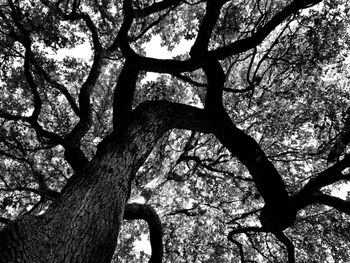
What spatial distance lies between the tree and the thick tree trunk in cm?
1

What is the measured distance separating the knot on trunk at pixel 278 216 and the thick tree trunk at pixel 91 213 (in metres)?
2.73

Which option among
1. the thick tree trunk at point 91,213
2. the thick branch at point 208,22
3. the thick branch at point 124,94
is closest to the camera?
the thick tree trunk at point 91,213

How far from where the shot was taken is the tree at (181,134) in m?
3.31

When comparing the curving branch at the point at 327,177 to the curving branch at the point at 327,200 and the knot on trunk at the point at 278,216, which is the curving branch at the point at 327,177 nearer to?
the curving branch at the point at 327,200

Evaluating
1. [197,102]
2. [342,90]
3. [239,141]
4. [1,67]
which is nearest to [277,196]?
[239,141]

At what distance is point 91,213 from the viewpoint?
9.45 ft

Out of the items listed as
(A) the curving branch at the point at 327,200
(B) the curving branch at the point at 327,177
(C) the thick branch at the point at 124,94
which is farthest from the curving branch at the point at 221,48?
(A) the curving branch at the point at 327,200

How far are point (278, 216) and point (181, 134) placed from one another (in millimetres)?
6702

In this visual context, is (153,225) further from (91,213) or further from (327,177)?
(327,177)

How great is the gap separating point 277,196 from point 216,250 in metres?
5.69

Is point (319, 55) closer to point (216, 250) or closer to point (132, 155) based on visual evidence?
point (132, 155)

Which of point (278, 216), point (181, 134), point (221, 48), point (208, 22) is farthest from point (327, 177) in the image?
point (181, 134)

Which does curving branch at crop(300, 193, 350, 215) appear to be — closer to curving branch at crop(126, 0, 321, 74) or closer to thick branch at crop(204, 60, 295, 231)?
thick branch at crop(204, 60, 295, 231)

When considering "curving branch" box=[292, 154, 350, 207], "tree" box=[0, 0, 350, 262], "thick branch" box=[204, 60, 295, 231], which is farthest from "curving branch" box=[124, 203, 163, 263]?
"curving branch" box=[292, 154, 350, 207]
